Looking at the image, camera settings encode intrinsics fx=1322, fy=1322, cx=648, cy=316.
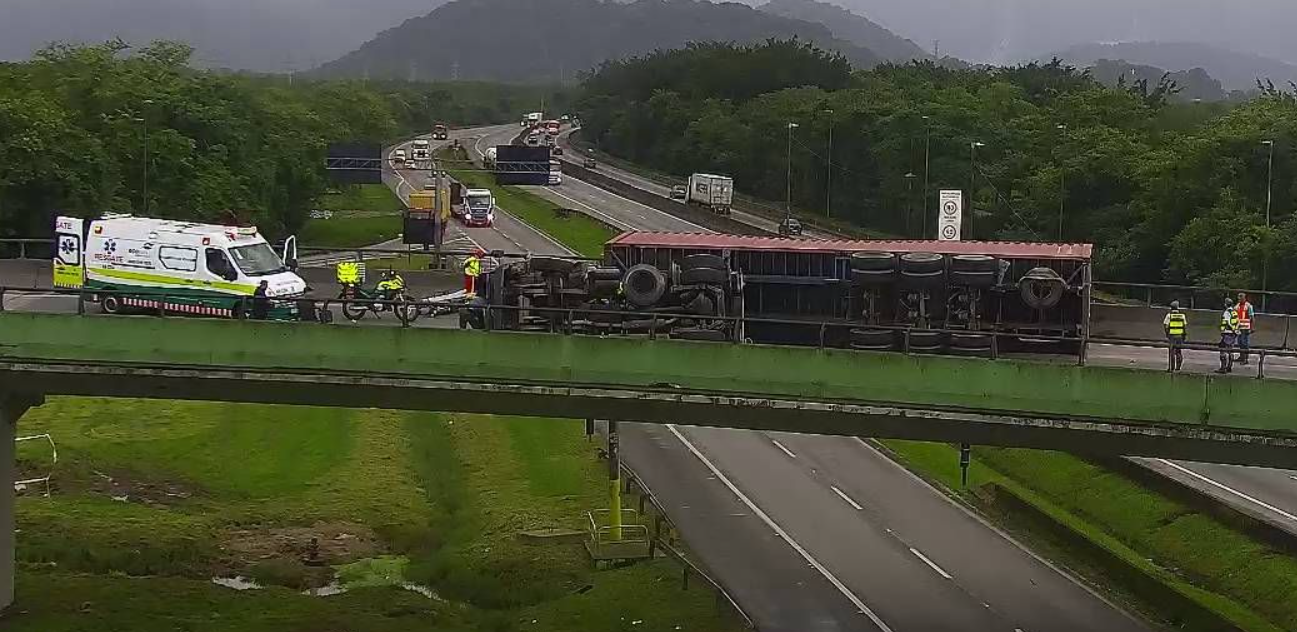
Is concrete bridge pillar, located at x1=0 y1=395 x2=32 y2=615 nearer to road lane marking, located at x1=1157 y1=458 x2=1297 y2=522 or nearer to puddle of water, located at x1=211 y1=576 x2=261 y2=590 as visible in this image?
puddle of water, located at x1=211 y1=576 x2=261 y2=590

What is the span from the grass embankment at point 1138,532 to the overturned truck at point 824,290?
817 cm

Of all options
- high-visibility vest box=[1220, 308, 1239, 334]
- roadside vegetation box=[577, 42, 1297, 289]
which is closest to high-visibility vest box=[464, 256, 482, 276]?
high-visibility vest box=[1220, 308, 1239, 334]

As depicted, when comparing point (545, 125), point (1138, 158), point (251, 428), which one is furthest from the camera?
Result: point (545, 125)

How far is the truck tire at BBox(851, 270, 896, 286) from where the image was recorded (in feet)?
101

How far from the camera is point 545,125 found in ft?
643

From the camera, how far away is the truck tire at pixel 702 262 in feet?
100

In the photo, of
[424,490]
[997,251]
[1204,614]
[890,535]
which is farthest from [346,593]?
[1204,614]

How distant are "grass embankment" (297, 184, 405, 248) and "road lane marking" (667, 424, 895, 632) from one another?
4233 centimetres

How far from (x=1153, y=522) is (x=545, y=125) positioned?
16367 centimetres

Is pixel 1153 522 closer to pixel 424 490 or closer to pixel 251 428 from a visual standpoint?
pixel 424 490

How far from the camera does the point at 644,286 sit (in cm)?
2864

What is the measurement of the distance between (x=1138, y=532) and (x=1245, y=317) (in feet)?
39.2

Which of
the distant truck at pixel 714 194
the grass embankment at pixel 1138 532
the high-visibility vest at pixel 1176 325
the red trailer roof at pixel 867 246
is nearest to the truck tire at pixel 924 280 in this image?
the red trailer roof at pixel 867 246

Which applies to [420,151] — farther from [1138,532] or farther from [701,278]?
[701,278]
